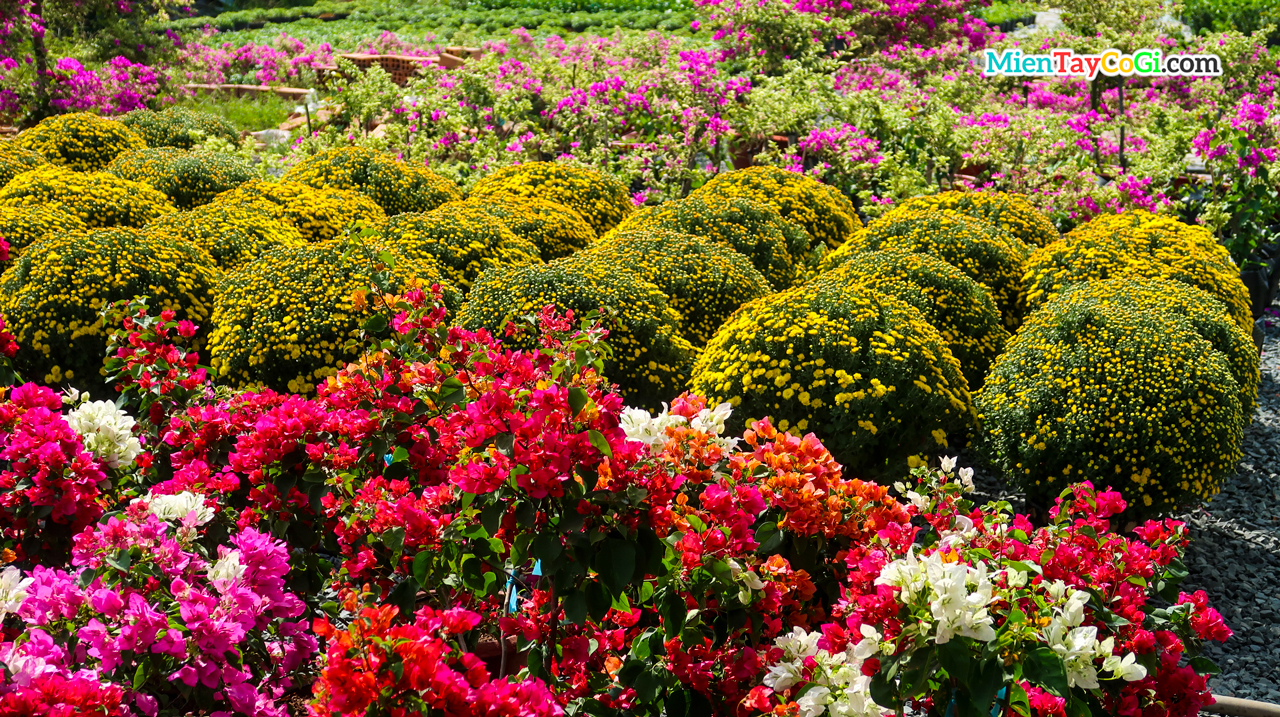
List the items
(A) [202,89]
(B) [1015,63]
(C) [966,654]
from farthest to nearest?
1. (A) [202,89]
2. (B) [1015,63]
3. (C) [966,654]

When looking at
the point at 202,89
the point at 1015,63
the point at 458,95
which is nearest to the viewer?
the point at 458,95

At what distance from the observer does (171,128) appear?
896cm

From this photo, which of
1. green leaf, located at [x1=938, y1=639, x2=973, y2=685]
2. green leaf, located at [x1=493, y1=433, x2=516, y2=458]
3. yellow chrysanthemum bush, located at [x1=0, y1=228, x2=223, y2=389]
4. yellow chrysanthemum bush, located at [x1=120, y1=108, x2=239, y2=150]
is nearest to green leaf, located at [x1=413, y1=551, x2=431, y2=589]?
green leaf, located at [x1=493, y1=433, x2=516, y2=458]

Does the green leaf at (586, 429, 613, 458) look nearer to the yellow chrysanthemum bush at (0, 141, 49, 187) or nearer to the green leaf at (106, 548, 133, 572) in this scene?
the green leaf at (106, 548, 133, 572)

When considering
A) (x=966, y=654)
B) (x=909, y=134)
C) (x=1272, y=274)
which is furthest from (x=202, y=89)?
→ (x=966, y=654)

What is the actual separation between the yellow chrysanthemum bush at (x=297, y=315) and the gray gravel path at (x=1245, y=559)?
3.06m

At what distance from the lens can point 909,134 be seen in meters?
8.53

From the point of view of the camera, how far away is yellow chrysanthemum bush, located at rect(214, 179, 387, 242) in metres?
5.96

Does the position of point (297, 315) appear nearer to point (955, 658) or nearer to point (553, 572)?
point (553, 572)

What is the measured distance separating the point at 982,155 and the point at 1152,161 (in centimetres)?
127

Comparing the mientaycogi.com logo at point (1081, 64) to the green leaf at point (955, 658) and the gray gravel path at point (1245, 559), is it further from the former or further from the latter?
the green leaf at point (955, 658)

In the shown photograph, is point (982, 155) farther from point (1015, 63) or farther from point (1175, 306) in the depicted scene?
point (1015, 63)

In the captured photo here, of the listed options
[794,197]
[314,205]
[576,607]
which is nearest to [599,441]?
[576,607]

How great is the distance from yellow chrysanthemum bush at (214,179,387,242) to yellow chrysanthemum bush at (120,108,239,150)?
3.10 meters
